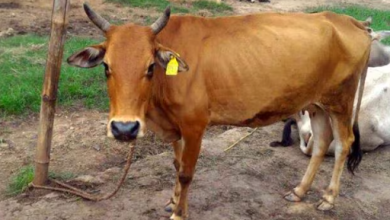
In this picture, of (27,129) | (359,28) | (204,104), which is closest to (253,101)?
(204,104)

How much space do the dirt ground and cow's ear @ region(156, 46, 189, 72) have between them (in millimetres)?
1392

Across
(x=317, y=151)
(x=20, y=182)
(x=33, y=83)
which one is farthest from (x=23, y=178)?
(x=317, y=151)

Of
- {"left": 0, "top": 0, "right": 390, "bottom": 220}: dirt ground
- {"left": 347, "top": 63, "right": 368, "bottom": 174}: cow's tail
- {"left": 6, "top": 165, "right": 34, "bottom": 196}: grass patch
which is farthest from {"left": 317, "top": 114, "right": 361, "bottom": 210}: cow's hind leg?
{"left": 6, "top": 165, "right": 34, "bottom": 196}: grass patch

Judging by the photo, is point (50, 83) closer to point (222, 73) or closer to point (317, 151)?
point (222, 73)

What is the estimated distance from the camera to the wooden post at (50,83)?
4883 mm

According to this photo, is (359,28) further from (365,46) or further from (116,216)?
(116,216)

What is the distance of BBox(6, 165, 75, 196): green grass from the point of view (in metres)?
5.25

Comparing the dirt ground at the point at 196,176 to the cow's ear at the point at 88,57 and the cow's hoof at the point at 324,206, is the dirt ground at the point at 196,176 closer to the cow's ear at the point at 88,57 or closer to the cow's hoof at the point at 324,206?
the cow's hoof at the point at 324,206

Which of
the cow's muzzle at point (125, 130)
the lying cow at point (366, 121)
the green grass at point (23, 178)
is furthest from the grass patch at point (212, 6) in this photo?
the cow's muzzle at point (125, 130)

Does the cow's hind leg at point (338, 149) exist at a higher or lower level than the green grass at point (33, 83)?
higher

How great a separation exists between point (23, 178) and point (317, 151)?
8.72 ft

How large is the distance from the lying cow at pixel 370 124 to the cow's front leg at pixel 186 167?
195 centimetres

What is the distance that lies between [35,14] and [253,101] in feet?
24.8

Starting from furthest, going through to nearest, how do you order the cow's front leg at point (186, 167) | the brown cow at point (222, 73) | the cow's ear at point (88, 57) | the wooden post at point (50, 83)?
the wooden post at point (50, 83), the cow's front leg at point (186, 167), the cow's ear at point (88, 57), the brown cow at point (222, 73)
